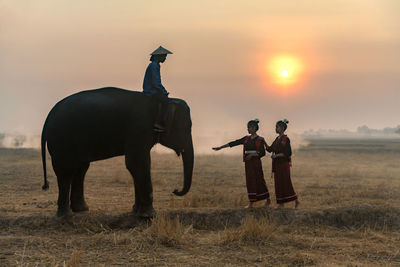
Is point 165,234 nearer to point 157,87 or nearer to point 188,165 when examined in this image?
point 188,165

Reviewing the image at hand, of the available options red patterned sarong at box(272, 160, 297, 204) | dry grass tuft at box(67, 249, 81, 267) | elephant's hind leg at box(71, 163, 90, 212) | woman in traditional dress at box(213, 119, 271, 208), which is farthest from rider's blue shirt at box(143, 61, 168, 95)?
dry grass tuft at box(67, 249, 81, 267)

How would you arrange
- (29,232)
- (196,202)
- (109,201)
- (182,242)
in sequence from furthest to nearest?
(109,201) → (196,202) → (29,232) → (182,242)

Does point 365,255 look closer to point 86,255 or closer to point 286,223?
point 286,223

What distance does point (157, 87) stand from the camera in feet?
31.1

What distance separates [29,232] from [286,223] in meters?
4.81

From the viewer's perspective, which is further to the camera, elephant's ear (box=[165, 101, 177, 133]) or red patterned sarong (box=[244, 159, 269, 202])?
red patterned sarong (box=[244, 159, 269, 202])

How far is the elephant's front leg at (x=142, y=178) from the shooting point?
9.33 meters

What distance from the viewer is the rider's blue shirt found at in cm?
950

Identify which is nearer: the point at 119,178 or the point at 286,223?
the point at 286,223

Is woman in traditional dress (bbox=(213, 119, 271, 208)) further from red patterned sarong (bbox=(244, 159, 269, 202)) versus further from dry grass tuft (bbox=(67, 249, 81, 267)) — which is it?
Result: dry grass tuft (bbox=(67, 249, 81, 267))

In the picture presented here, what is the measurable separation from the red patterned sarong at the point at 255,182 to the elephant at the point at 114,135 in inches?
53.3

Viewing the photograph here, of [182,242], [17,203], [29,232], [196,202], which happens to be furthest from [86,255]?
[17,203]

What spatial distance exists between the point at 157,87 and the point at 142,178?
69.0 inches

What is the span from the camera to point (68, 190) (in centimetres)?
977
